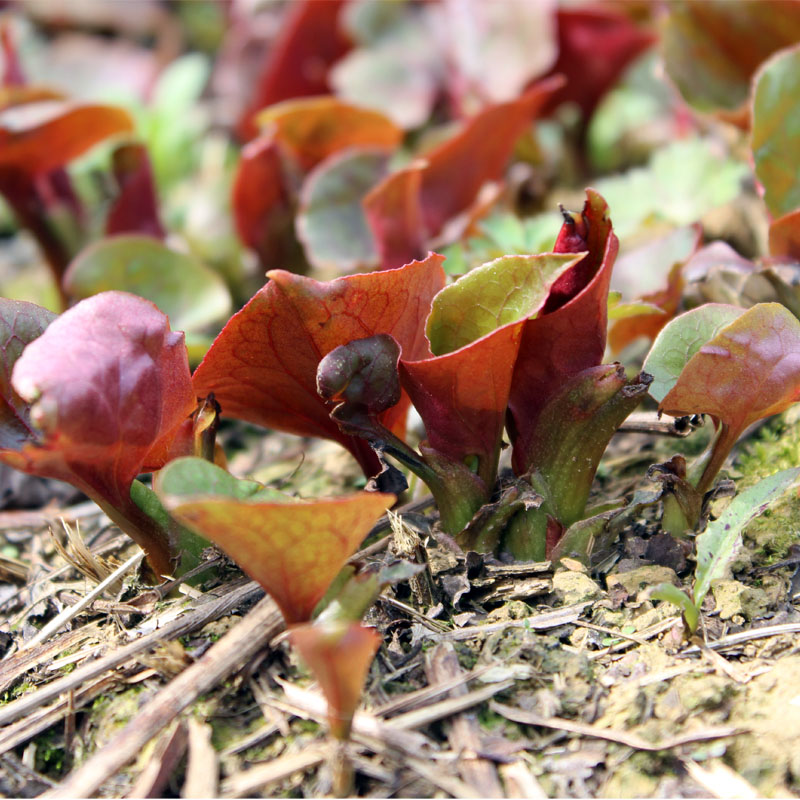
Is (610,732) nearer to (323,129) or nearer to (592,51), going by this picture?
(323,129)

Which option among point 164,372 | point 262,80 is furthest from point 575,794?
point 262,80

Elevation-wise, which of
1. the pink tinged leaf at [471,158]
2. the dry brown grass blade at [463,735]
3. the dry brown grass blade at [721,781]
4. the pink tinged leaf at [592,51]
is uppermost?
the pink tinged leaf at [592,51]

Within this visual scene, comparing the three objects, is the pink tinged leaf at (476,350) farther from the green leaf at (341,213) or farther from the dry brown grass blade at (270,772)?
the green leaf at (341,213)

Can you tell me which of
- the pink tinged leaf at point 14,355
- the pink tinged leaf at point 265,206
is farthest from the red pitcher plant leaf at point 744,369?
the pink tinged leaf at point 265,206

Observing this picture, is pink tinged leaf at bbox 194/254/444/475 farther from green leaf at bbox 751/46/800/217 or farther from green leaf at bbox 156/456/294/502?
green leaf at bbox 751/46/800/217

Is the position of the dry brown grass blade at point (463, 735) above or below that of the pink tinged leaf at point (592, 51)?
below

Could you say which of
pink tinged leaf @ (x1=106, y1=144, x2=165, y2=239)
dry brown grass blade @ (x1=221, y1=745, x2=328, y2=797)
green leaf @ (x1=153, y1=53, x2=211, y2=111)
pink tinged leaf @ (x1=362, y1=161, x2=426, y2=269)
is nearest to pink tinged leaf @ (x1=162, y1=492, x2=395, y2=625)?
dry brown grass blade @ (x1=221, y1=745, x2=328, y2=797)
